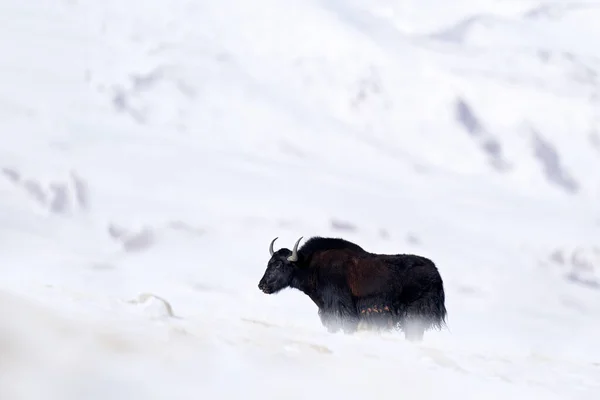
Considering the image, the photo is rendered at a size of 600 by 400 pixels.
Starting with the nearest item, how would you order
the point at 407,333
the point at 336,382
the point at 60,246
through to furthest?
1. the point at 336,382
2. the point at 407,333
3. the point at 60,246

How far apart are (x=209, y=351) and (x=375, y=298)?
694cm

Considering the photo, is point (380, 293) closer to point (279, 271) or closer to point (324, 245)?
point (324, 245)

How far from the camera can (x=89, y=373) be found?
682 centimetres

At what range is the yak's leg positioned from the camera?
15383 mm

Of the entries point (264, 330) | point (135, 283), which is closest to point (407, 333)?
point (264, 330)

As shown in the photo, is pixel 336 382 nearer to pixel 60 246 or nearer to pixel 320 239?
pixel 320 239

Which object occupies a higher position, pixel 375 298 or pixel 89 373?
pixel 375 298

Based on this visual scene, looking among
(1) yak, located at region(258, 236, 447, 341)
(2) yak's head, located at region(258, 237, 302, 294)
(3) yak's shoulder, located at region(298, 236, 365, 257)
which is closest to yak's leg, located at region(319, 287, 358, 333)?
(1) yak, located at region(258, 236, 447, 341)

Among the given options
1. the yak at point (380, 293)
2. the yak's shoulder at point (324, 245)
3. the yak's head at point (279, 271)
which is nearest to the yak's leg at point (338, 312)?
the yak at point (380, 293)

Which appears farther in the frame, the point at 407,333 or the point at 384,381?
the point at 407,333

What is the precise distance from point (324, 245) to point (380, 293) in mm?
1817

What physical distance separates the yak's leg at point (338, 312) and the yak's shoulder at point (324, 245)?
A: 0.87 m

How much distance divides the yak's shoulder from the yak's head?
11.0 inches

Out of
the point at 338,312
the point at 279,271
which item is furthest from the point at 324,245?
the point at 338,312
